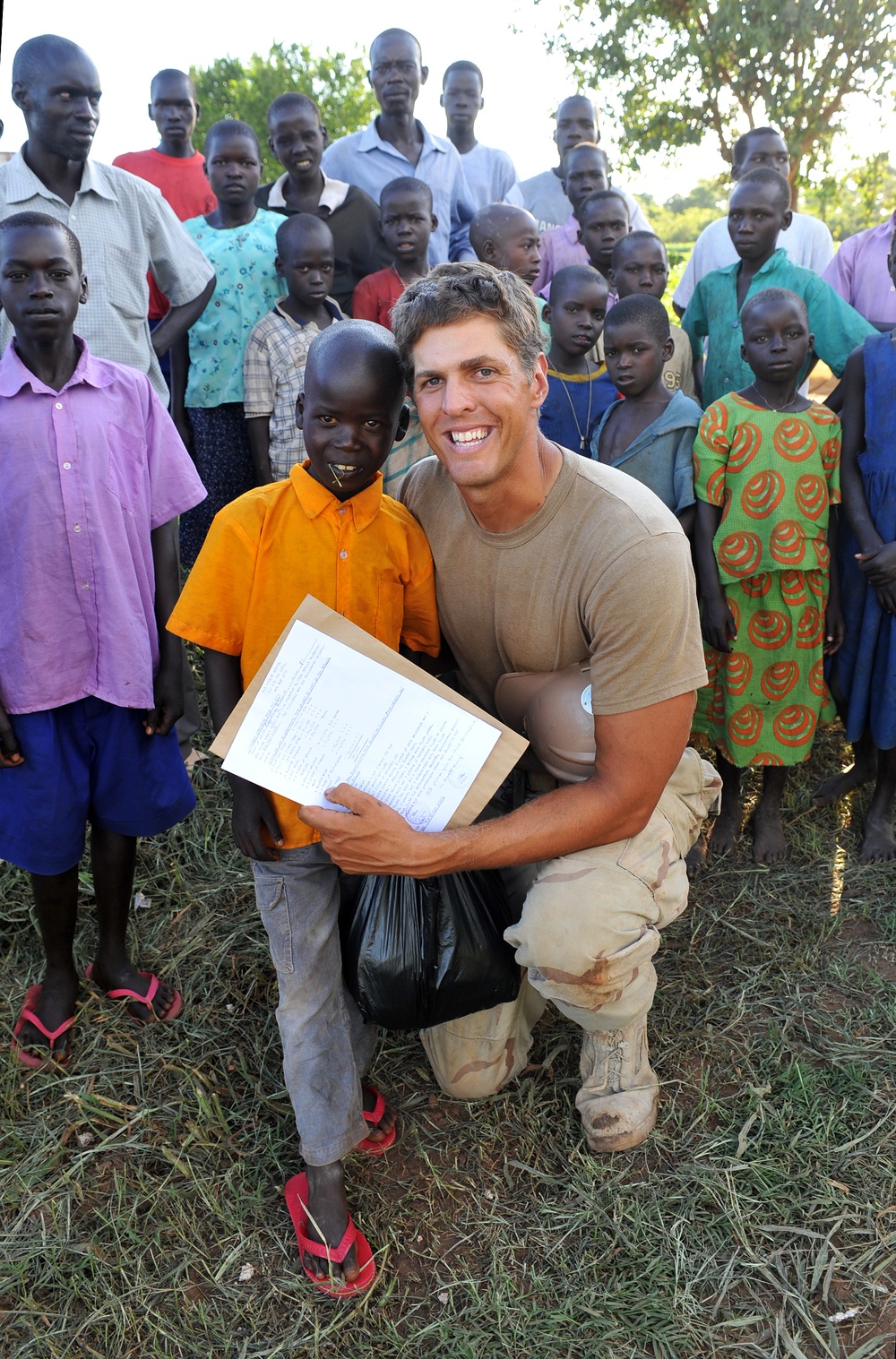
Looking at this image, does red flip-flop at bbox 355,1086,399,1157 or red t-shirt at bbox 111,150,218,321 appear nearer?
red flip-flop at bbox 355,1086,399,1157

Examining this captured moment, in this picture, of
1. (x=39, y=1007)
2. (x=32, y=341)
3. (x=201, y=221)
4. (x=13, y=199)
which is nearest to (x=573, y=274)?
(x=201, y=221)

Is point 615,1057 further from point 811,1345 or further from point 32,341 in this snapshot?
point 32,341

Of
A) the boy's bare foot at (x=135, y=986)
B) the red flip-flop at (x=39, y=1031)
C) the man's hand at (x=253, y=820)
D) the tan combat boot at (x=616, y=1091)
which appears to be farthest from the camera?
the boy's bare foot at (x=135, y=986)

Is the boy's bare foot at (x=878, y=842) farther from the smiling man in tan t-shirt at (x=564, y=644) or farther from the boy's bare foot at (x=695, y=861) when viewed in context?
the smiling man in tan t-shirt at (x=564, y=644)

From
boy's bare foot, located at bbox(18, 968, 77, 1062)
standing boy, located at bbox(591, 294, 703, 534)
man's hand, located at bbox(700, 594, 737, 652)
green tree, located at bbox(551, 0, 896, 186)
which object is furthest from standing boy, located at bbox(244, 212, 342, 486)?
green tree, located at bbox(551, 0, 896, 186)

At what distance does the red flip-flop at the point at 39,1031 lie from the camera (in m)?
2.40

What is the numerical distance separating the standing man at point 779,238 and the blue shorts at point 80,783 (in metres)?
3.27

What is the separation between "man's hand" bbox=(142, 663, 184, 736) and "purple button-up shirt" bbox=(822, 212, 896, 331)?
313 cm

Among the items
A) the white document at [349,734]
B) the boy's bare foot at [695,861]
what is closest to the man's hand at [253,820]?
the white document at [349,734]

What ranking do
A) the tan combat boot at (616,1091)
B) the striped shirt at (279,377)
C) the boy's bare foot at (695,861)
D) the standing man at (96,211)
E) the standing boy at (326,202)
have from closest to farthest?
the tan combat boot at (616,1091)
the standing man at (96,211)
the boy's bare foot at (695,861)
the striped shirt at (279,377)
the standing boy at (326,202)

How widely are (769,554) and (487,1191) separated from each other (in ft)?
Answer: 6.68

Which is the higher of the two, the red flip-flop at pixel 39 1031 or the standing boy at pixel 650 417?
the standing boy at pixel 650 417

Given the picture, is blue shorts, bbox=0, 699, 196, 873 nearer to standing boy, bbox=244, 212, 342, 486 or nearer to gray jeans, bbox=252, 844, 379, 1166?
gray jeans, bbox=252, 844, 379, 1166

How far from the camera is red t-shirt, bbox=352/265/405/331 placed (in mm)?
3861
